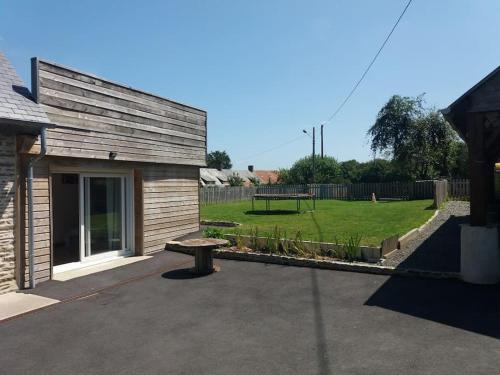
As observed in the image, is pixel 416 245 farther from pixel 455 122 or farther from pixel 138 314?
pixel 138 314

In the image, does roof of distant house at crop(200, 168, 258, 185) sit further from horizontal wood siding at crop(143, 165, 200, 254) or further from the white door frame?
the white door frame

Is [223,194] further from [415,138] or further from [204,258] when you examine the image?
[204,258]

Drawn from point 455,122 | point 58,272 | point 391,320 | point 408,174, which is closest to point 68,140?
point 58,272

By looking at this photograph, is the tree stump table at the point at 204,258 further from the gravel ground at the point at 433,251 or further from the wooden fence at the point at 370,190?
the wooden fence at the point at 370,190

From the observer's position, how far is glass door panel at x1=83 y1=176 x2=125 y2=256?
9.63m

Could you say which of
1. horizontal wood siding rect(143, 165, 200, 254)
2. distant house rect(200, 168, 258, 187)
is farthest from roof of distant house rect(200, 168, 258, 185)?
horizontal wood siding rect(143, 165, 200, 254)

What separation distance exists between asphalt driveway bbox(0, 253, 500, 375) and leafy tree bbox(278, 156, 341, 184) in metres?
45.1

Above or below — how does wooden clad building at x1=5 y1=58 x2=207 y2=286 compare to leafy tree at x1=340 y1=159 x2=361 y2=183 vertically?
below

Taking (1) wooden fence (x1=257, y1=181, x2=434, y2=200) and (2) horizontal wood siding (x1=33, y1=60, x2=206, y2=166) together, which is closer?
(2) horizontal wood siding (x1=33, y1=60, x2=206, y2=166)

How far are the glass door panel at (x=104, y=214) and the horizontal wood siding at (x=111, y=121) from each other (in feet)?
2.64

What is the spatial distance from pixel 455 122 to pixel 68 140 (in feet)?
26.9

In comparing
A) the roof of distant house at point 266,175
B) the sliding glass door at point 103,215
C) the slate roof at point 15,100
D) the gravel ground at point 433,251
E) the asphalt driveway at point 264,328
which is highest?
the roof of distant house at point 266,175

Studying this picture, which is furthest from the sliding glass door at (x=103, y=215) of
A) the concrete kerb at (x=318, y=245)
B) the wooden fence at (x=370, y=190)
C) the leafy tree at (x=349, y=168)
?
the leafy tree at (x=349, y=168)

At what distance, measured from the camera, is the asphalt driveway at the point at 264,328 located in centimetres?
456
